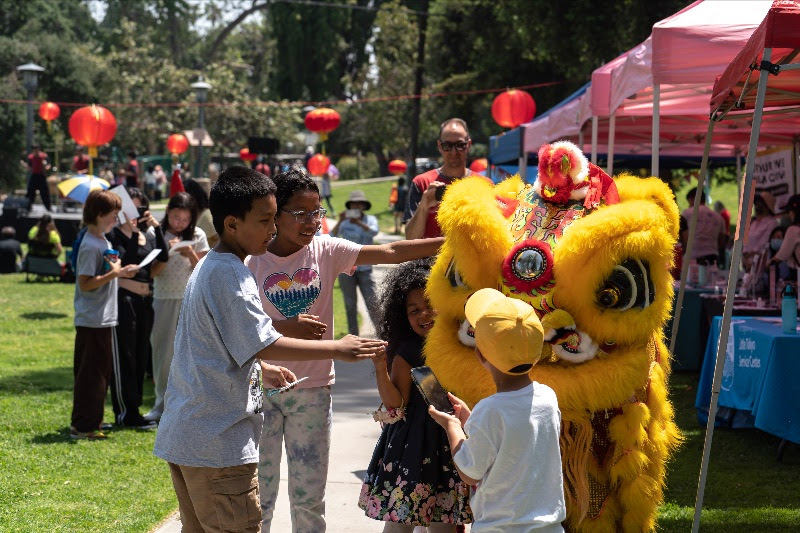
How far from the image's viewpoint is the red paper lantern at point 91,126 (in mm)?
19344

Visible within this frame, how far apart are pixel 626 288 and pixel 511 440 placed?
1263 millimetres

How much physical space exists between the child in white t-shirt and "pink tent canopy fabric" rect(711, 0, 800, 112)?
2.03 meters

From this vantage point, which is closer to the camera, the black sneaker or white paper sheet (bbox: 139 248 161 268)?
white paper sheet (bbox: 139 248 161 268)

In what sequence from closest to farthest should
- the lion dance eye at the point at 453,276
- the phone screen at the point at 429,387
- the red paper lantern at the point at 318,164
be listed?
1. the phone screen at the point at 429,387
2. the lion dance eye at the point at 453,276
3. the red paper lantern at the point at 318,164

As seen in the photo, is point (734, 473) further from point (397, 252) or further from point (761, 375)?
point (397, 252)

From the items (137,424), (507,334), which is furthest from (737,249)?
(137,424)

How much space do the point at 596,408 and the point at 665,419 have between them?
0.49 m

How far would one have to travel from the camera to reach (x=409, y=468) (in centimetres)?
418

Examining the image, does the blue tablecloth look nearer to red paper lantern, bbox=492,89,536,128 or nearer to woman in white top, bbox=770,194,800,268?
woman in white top, bbox=770,194,800,268

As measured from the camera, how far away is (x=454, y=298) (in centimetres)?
438

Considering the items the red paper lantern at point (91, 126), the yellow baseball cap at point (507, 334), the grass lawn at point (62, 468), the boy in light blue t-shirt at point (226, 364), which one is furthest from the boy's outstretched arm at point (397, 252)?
the red paper lantern at point (91, 126)

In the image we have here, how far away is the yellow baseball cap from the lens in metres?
3.12

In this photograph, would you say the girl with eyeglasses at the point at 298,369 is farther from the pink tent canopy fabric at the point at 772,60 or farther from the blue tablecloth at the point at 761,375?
the blue tablecloth at the point at 761,375

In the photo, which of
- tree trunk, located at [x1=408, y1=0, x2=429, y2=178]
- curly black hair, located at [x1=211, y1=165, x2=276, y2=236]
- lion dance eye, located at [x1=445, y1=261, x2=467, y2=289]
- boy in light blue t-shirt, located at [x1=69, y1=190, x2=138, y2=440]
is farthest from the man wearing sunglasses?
tree trunk, located at [x1=408, y1=0, x2=429, y2=178]
